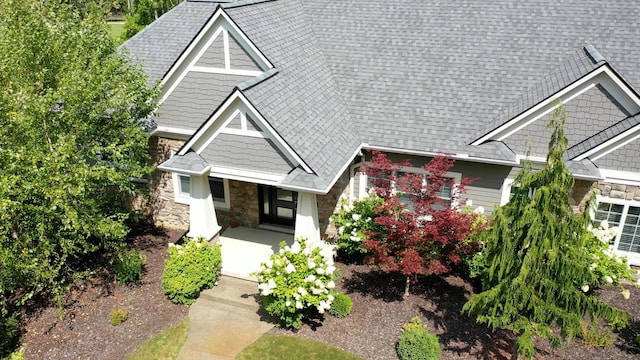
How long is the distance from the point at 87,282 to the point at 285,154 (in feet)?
22.8

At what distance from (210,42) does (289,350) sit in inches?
346

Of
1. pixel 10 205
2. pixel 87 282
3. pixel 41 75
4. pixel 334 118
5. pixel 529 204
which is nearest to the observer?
pixel 529 204

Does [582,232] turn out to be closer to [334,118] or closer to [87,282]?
[334,118]

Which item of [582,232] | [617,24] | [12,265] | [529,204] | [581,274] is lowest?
[12,265]

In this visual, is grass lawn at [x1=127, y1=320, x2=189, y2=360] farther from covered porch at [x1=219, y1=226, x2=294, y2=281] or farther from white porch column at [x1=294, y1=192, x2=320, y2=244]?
white porch column at [x1=294, y1=192, x2=320, y2=244]

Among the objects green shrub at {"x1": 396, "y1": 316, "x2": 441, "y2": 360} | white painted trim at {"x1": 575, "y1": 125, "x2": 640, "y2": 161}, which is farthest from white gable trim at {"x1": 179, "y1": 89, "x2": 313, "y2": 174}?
white painted trim at {"x1": 575, "y1": 125, "x2": 640, "y2": 161}

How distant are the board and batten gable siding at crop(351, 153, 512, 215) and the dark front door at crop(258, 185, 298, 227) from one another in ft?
12.2

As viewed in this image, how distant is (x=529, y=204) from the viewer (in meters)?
8.38

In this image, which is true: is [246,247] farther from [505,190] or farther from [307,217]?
[505,190]

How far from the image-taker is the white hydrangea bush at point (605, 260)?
12164 millimetres

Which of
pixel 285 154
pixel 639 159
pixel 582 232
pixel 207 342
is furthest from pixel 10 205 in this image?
pixel 639 159

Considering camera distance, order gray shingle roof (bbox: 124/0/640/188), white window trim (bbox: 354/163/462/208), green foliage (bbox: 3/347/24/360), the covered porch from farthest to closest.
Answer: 1. white window trim (bbox: 354/163/462/208)
2. the covered porch
3. gray shingle roof (bbox: 124/0/640/188)
4. green foliage (bbox: 3/347/24/360)

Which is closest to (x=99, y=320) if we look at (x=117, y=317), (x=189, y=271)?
(x=117, y=317)

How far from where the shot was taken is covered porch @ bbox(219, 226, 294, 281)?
553 inches
